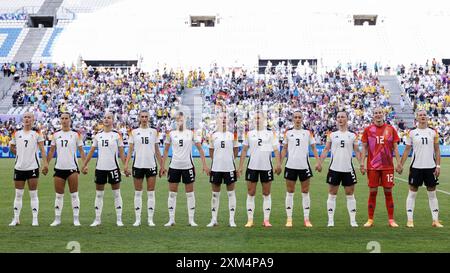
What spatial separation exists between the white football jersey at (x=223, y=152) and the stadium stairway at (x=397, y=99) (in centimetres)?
3176

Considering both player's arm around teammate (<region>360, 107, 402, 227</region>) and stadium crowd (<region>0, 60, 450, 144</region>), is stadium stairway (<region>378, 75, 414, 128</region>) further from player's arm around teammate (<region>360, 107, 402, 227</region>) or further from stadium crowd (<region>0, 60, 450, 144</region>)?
player's arm around teammate (<region>360, 107, 402, 227</region>)

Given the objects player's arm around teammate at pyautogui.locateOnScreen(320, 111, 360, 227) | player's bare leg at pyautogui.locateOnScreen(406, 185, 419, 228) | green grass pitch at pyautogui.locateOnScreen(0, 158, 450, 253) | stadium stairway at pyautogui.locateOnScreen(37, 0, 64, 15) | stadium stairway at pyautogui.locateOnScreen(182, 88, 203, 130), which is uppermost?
A: stadium stairway at pyautogui.locateOnScreen(37, 0, 64, 15)

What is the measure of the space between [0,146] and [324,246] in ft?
107

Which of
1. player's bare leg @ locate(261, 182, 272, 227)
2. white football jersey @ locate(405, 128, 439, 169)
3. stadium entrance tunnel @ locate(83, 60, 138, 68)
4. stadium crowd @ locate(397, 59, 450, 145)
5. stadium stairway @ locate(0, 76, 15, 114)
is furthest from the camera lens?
stadium entrance tunnel @ locate(83, 60, 138, 68)

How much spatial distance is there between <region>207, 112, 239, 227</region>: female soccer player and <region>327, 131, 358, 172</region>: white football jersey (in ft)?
5.99

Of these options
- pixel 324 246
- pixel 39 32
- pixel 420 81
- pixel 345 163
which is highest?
pixel 39 32

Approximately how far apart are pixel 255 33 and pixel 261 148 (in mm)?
44766

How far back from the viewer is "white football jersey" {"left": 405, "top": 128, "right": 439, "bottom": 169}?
1336 centimetres

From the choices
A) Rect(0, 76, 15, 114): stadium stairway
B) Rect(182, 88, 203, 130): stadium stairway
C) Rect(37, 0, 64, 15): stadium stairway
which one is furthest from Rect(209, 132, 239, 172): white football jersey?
Rect(37, 0, 64, 15): stadium stairway

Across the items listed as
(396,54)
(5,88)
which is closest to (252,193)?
(5,88)

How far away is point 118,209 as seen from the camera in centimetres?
1351

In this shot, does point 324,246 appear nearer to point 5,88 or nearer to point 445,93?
point 445,93

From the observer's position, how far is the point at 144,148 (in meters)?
13.5

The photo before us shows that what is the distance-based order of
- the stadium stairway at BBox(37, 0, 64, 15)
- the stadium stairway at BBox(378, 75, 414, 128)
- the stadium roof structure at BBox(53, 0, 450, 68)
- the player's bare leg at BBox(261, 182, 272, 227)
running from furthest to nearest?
the stadium stairway at BBox(37, 0, 64, 15), the stadium roof structure at BBox(53, 0, 450, 68), the stadium stairway at BBox(378, 75, 414, 128), the player's bare leg at BBox(261, 182, 272, 227)
